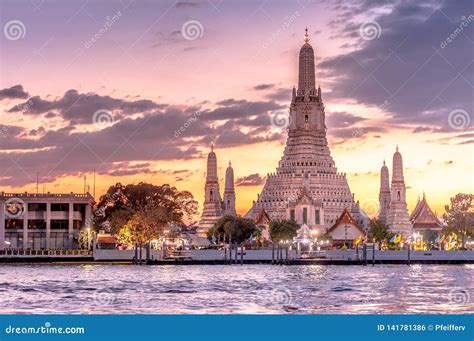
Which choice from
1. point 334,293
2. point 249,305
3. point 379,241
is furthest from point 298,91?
point 249,305

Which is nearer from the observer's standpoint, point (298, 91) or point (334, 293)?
point (334, 293)

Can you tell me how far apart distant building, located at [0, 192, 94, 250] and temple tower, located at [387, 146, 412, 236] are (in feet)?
126

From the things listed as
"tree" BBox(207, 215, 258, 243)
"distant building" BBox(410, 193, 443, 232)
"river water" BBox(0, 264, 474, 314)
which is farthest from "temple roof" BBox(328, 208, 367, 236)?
"river water" BBox(0, 264, 474, 314)

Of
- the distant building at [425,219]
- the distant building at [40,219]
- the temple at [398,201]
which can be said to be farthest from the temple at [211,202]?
the distant building at [425,219]

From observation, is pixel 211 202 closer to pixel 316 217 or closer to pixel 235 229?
pixel 316 217

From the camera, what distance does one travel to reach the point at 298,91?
12575 cm

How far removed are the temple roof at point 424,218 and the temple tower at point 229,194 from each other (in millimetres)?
25567

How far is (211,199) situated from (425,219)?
3194 cm

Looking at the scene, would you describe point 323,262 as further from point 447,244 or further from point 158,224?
point 447,244

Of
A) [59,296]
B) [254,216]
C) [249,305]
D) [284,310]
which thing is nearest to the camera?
[284,310]

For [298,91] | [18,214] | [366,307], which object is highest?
[298,91]

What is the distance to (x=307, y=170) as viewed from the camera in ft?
406

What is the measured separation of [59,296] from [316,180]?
270 feet
